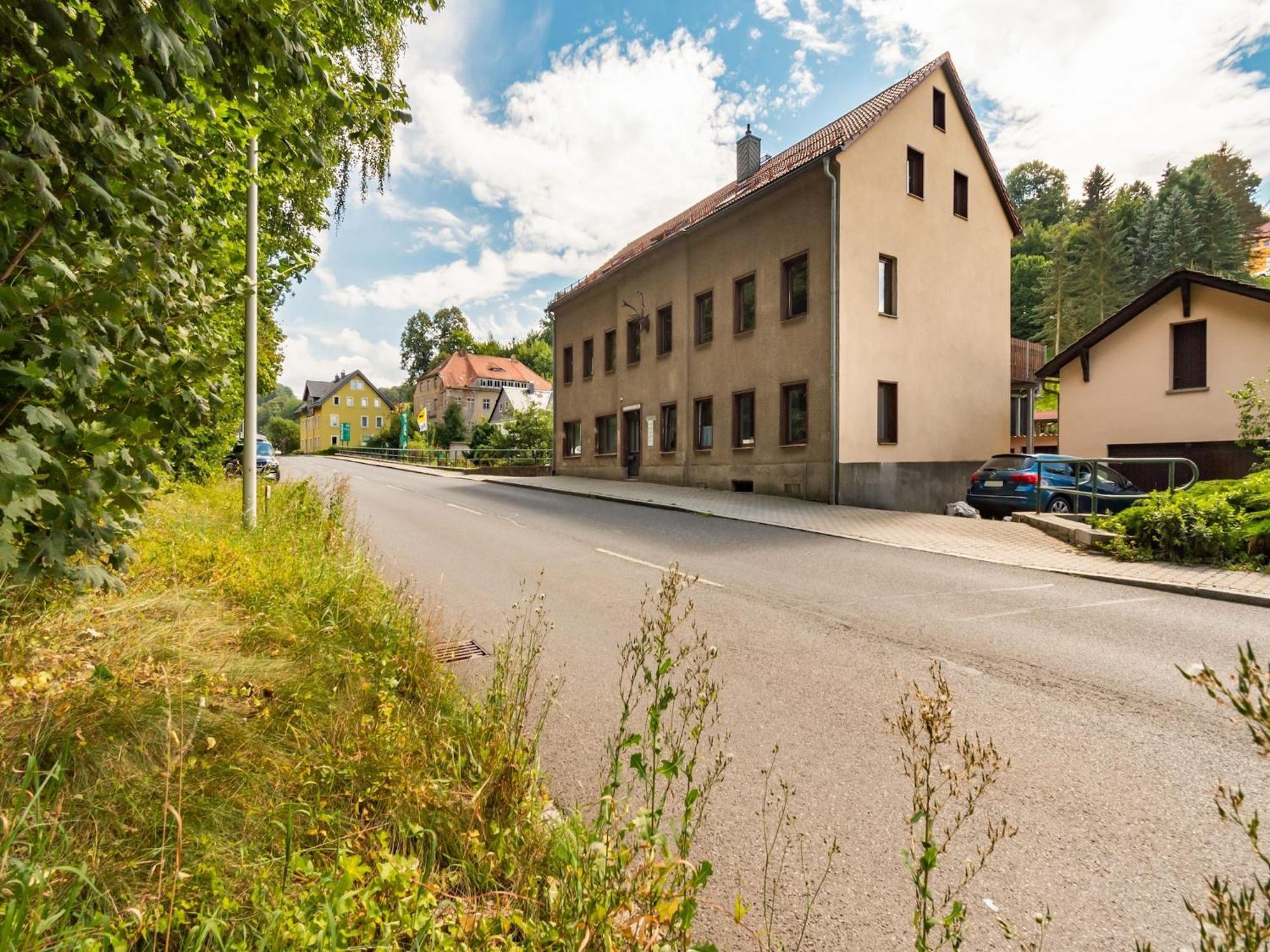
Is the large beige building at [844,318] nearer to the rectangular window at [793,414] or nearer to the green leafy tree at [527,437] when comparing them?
the rectangular window at [793,414]

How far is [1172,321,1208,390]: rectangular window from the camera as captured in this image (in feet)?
57.5

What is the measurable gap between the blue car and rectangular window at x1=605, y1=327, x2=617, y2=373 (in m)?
14.7

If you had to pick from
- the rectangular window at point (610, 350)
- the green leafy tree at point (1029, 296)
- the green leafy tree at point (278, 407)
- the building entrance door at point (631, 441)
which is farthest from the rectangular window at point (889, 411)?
the green leafy tree at point (278, 407)

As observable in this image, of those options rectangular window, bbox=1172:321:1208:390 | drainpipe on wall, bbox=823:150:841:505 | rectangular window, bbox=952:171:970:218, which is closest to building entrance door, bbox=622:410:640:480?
drainpipe on wall, bbox=823:150:841:505

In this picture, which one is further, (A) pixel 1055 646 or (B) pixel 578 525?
(B) pixel 578 525

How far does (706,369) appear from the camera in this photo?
20.7 metres

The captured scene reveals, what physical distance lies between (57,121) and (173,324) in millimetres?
955

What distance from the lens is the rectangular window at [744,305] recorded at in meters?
19.4

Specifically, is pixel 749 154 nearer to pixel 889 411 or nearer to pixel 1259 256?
pixel 889 411

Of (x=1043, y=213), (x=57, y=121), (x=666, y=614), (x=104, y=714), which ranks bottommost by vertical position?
(x=104, y=714)

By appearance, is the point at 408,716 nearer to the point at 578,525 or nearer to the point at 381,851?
the point at 381,851

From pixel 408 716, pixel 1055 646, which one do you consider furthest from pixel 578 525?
pixel 408 716

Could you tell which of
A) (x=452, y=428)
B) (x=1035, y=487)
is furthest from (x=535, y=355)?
(x=1035, y=487)

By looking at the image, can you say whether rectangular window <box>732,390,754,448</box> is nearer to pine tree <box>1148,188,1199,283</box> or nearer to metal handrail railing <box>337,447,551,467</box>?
metal handrail railing <box>337,447,551,467</box>
